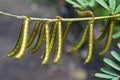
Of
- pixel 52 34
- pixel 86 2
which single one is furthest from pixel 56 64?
pixel 52 34

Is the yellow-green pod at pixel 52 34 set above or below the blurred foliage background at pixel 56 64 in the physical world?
above

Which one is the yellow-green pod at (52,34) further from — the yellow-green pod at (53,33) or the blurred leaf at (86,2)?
the blurred leaf at (86,2)

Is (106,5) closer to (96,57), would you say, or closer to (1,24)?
(96,57)

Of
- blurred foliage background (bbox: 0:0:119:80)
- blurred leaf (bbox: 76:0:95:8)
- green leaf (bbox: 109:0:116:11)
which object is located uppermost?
blurred leaf (bbox: 76:0:95:8)

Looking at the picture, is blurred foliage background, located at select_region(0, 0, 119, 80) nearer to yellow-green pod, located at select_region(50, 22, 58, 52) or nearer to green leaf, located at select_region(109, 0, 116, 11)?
green leaf, located at select_region(109, 0, 116, 11)

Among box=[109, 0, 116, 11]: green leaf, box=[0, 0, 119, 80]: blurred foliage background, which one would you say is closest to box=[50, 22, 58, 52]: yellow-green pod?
box=[109, 0, 116, 11]: green leaf

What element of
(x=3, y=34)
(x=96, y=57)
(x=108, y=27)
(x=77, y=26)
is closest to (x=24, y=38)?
(x=108, y=27)

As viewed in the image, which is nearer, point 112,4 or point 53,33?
point 53,33

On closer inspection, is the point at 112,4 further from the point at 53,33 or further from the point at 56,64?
the point at 56,64

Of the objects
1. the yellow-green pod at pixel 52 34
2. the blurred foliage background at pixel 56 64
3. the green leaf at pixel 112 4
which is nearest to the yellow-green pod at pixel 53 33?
the yellow-green pod at pixel 52 34

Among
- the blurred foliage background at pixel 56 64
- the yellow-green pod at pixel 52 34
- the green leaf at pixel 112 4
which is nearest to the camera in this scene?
the yellow-green pod at pixel 52 34

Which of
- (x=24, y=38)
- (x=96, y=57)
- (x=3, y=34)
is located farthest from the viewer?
(x=3, y=34)
